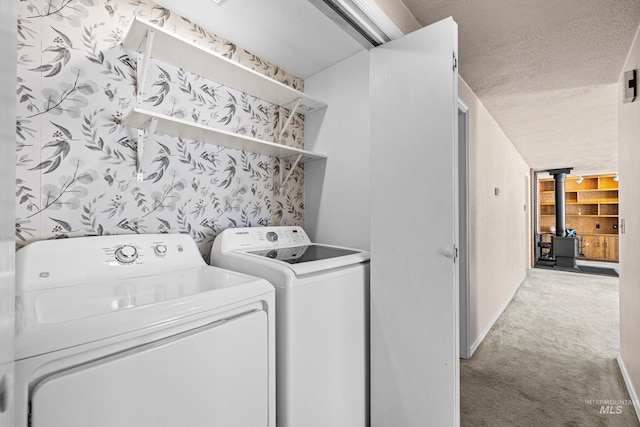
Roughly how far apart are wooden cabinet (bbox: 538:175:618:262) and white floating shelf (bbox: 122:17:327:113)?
943 cm

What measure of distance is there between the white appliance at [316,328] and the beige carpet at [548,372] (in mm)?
830

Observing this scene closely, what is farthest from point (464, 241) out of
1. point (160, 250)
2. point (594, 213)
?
point (594, 213)

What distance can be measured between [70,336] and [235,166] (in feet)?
4.63

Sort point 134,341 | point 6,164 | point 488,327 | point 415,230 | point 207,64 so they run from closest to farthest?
point 6,164 < point 134,341 < point 415,230 < point 207,64 < point 488,327

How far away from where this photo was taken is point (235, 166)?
2.01m

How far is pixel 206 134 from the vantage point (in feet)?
5.59

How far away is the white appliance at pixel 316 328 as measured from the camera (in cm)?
126

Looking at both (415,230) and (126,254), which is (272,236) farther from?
(415,230)

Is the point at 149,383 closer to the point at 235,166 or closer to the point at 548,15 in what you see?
the point at 235,166

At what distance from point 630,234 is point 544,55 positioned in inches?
52.6

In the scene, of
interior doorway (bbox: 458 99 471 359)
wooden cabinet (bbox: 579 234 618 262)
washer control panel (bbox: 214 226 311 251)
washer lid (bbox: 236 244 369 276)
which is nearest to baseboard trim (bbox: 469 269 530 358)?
interior doorway (bbox: 458 99 471 359)

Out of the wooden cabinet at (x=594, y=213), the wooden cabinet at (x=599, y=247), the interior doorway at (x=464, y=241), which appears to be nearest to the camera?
the interior doorway at (x=464, y=241)

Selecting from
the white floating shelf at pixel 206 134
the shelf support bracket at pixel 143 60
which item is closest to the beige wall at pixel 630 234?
the white floating shelf at pixel 206 134

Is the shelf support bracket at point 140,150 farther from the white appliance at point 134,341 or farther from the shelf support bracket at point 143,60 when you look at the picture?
the white appliance at point 134,341
